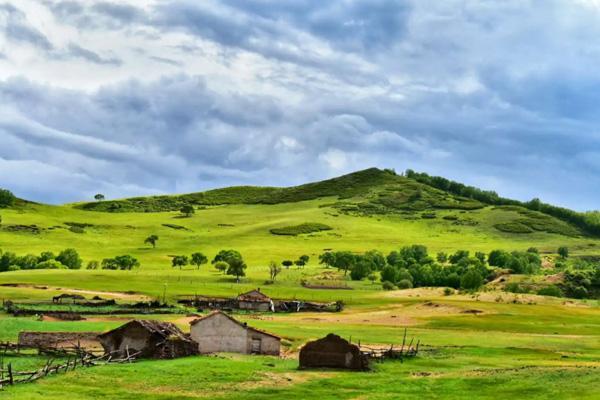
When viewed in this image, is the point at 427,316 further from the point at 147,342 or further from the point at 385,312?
the point at 147,342

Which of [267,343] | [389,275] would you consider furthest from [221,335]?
[389,275]

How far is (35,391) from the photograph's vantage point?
145 ft

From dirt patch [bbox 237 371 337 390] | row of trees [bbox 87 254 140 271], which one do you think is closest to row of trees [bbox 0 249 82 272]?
row of trees [bbox 87 254 140 271]

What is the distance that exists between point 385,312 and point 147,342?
60668mm

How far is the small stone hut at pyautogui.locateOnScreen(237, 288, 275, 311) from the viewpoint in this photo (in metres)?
120

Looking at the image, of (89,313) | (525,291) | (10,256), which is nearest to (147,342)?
(89,313)

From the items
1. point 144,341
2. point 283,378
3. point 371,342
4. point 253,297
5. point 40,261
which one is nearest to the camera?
point 283,378

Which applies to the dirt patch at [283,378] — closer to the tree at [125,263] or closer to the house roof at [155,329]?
the house roof at [155,329]

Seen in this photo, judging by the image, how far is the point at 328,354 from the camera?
6169cm

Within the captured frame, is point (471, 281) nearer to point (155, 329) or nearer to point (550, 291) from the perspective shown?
point (550, 291)

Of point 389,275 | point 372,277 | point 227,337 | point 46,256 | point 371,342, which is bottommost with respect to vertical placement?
point 371,342

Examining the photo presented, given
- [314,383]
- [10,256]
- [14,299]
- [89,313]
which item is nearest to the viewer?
[314,383]

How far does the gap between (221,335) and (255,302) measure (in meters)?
47.9

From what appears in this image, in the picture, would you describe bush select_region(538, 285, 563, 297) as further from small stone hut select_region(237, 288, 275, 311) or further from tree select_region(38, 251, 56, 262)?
tree select_region(38, 251, 56, 262)
